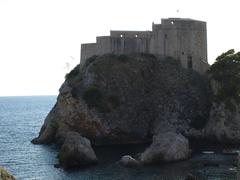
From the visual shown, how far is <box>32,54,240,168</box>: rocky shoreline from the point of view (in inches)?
2338

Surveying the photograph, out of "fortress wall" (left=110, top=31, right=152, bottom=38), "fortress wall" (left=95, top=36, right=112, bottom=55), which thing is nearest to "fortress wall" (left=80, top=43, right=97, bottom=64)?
"fortress wall" (left=95, top=36, right=112, bottom=55)

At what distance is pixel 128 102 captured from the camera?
62.7m

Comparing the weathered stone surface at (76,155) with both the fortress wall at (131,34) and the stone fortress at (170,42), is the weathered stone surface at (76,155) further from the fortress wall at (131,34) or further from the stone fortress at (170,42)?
the fortress wall at (131,34)

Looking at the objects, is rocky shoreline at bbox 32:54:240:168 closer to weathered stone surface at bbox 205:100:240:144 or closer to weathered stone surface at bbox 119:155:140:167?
weathered stone surface at bbox 205:100:240:144

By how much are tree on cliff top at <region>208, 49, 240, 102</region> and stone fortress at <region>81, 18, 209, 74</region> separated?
4.31 meters

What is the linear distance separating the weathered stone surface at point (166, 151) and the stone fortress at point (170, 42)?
2223cm

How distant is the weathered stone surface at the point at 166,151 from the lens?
150ft

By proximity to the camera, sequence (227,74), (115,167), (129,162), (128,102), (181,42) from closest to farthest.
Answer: (115,167)
(129,162)
(227,74)
(128,102)
(181,42)

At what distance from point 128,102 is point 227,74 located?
14387 mm

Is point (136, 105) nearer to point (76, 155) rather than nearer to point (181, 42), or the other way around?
point (181, 42)

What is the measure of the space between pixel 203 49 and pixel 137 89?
13.3 metres

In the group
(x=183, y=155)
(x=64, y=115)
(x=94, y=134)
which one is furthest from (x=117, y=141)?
(x=183, y=155)

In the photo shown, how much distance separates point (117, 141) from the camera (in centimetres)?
5919

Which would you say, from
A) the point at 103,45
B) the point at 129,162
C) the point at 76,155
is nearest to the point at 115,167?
the point at 129,162
